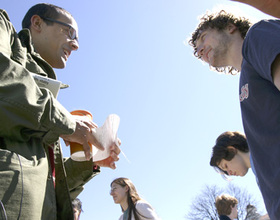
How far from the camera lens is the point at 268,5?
4.00ft

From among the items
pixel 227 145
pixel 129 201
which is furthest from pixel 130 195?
pixel 227 145

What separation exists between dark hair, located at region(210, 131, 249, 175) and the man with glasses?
8.70ft

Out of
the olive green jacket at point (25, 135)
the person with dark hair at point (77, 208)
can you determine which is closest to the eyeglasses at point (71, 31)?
the olive green jacket at point (25, 135)

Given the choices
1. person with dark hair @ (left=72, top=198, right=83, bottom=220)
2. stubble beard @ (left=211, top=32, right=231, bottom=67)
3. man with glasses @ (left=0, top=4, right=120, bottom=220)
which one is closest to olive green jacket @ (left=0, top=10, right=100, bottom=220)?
man with glasses @ (left=0, top=4, right=120, bottom=220)

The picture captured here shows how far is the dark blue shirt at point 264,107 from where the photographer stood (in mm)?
1352

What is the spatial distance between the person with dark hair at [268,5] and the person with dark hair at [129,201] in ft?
12.9

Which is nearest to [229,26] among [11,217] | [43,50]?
[43,50]

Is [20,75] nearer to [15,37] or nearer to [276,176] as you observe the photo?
[15,37]

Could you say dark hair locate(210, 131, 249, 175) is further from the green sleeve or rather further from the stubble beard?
the green sleeve

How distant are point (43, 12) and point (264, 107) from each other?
1727 millimetres

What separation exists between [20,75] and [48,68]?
54 centimetres

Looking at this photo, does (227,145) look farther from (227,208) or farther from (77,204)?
(77,204)

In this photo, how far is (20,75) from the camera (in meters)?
1.42

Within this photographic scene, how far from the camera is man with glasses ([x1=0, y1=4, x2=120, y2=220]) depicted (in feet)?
4.27
